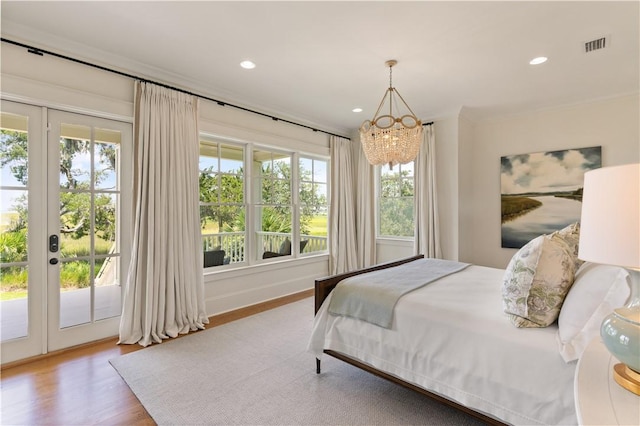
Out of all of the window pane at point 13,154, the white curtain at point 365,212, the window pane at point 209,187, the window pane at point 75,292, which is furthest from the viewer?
the white curtain at point 365,212

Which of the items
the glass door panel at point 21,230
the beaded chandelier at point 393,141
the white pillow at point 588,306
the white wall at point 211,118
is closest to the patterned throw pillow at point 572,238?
the white pillow at point 588,306

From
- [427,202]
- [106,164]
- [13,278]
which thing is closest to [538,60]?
[427,202]

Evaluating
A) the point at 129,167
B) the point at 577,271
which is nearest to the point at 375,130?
the point at 577,271

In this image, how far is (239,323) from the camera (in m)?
3.48

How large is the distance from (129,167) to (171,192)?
0.46m

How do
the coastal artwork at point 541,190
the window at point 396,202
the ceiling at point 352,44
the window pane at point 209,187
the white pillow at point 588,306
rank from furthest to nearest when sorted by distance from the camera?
the window at point 396,202 < the coastal artwork at point 541,190 < the window pane at point 209,187 < the ceiling at point 352,44 < the white pillow at point 588,306

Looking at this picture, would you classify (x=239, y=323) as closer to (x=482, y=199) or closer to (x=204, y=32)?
(x=204, y=32)

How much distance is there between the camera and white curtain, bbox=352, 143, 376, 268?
5395 mm

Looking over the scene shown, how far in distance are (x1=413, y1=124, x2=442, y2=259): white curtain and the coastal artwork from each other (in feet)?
3.21

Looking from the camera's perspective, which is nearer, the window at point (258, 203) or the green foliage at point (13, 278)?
the green foliage at point (13, 278)

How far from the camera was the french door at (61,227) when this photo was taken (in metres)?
2.57

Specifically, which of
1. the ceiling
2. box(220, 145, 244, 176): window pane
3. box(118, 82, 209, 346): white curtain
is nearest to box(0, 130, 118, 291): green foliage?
box(118, 82, 209, 346): white curtain

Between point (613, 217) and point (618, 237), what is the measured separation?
6 centimetres

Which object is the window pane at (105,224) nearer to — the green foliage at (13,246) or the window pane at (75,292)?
the window pane at (75,292)
